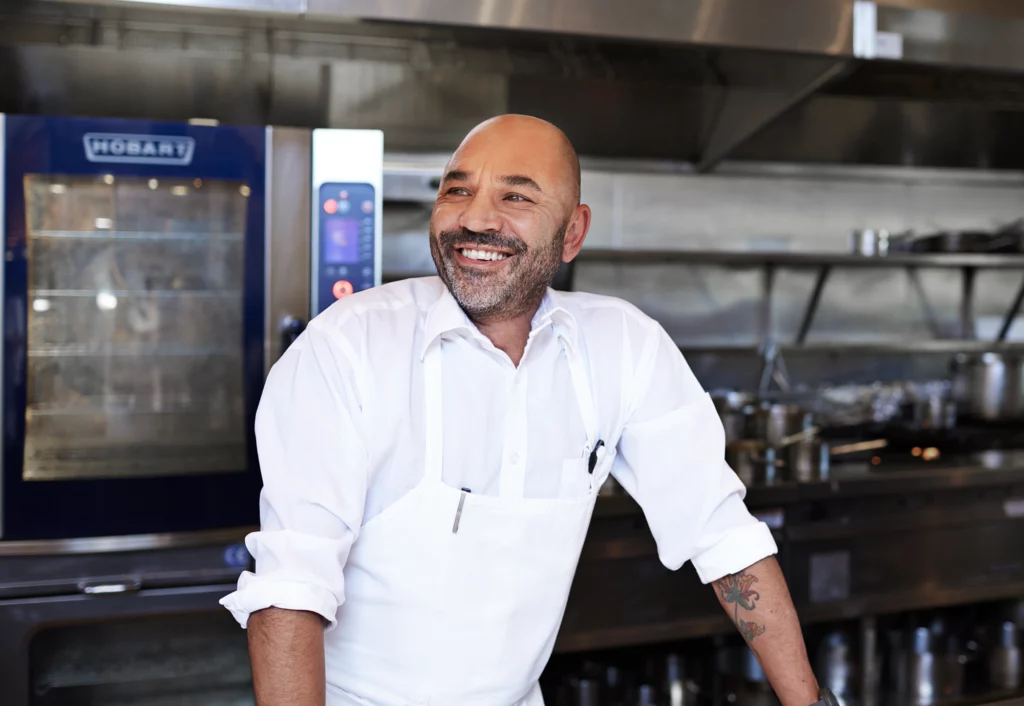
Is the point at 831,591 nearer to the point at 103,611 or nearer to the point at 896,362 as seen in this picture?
the point at 896,362

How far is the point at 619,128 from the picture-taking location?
10.4 feet

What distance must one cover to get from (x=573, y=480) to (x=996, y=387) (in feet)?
8.26

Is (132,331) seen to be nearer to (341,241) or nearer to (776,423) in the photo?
(341,241)

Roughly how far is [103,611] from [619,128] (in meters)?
2.29

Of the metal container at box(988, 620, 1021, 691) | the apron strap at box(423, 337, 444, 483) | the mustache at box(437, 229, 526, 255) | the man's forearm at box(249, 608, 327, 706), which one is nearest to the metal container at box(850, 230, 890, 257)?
the metal container at box(988, 620, 1021, 691)

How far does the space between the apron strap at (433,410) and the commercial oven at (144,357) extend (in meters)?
0.65

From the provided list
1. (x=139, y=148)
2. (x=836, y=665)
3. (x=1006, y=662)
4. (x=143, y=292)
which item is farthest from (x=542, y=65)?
(x=1006, y=662)

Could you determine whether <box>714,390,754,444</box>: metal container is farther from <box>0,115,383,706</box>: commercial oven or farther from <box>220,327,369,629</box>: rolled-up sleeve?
<box>220,327,369,629</box>: rolled-up sleeve

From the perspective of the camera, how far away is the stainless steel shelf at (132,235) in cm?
183

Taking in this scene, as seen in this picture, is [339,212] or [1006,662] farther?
[1006,662]

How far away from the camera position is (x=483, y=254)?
1318mm

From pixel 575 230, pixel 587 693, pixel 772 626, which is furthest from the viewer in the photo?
pixel 587 693

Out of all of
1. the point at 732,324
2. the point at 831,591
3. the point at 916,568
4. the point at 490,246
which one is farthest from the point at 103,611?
the point at 732,324

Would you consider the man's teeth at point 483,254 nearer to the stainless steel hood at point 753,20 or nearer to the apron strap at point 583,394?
the apron strap at point 583,394
